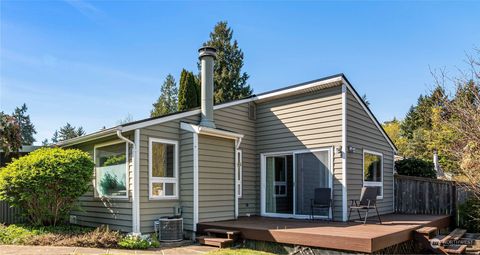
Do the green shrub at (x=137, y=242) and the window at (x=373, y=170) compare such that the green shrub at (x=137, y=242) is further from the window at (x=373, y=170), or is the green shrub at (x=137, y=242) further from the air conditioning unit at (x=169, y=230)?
the window at (x=373, y=170)

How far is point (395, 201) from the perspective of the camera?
35.9 ft

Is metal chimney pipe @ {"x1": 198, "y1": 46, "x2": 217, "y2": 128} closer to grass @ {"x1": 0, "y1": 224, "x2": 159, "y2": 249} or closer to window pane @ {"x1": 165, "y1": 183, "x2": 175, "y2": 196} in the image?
window pane @ {"x1": 165, "y1": 183, "x2": 175, "y2": 196}

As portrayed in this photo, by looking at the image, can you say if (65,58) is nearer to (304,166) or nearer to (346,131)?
(304,166)

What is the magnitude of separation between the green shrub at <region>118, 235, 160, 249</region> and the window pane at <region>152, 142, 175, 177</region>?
4.70 ft

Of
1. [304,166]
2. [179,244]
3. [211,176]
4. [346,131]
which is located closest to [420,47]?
[346,131]

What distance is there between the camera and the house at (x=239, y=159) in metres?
7.95

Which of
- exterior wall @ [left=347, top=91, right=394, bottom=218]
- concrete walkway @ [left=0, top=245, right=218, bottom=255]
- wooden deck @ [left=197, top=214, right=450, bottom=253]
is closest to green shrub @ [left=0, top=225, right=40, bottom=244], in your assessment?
concrete walkway @ [left=0, top=245, right=218, bottom=255]

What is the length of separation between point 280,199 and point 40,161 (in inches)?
236

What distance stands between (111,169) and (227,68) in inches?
594

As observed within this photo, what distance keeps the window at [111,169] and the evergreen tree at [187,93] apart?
820 centimetres

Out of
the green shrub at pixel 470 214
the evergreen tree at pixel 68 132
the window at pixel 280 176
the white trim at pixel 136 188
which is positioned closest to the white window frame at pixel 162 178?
the white trim at pixel 136 188

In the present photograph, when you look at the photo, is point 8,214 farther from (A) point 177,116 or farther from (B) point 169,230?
(A) point 177,116

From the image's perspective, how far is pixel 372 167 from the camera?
32.5ft

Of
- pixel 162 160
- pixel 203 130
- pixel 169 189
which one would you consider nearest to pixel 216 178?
pixel 169 189
